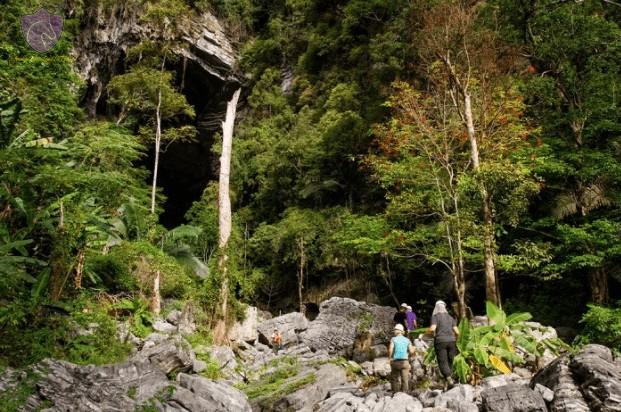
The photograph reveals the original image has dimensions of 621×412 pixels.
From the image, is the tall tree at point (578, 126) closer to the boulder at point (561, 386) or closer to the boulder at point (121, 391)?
the boulder at point (561, 386)

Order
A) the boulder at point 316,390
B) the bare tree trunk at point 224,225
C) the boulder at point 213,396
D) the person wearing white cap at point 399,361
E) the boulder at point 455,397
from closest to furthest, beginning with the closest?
1. the boulder at point 213,396
2. the boulder at point 455,397
3. the person wearing white cap at point 399,361
4. the boulder at point 316,390
5. the bare tree trunk at point 224,225

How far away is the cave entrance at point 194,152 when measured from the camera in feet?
80.9

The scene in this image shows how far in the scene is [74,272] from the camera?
702 cm

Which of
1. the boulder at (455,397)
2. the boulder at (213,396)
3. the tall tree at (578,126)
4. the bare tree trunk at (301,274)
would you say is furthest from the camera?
the bare tree trunk at (301,274)

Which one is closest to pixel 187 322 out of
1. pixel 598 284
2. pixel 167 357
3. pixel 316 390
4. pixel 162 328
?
pixel 162 328

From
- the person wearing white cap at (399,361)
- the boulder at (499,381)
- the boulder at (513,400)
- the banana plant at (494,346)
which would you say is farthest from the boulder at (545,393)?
the person wearing white cap at (399,361)

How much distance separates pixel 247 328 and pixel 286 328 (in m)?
1.43

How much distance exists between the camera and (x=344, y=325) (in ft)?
44.0

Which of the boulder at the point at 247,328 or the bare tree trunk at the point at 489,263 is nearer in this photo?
the bare tree trunk at the point at 489,263

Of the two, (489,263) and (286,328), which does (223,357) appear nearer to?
(286,328)

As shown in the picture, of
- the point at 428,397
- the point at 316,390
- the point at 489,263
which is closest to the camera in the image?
the point at 428,397

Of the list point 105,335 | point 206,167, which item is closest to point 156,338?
point 105,335

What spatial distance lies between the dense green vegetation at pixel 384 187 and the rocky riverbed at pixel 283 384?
3.21ft

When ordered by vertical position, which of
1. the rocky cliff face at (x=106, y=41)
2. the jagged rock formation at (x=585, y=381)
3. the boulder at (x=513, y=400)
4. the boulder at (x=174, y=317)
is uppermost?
the rocky cliff face at (x=106, y=41)
